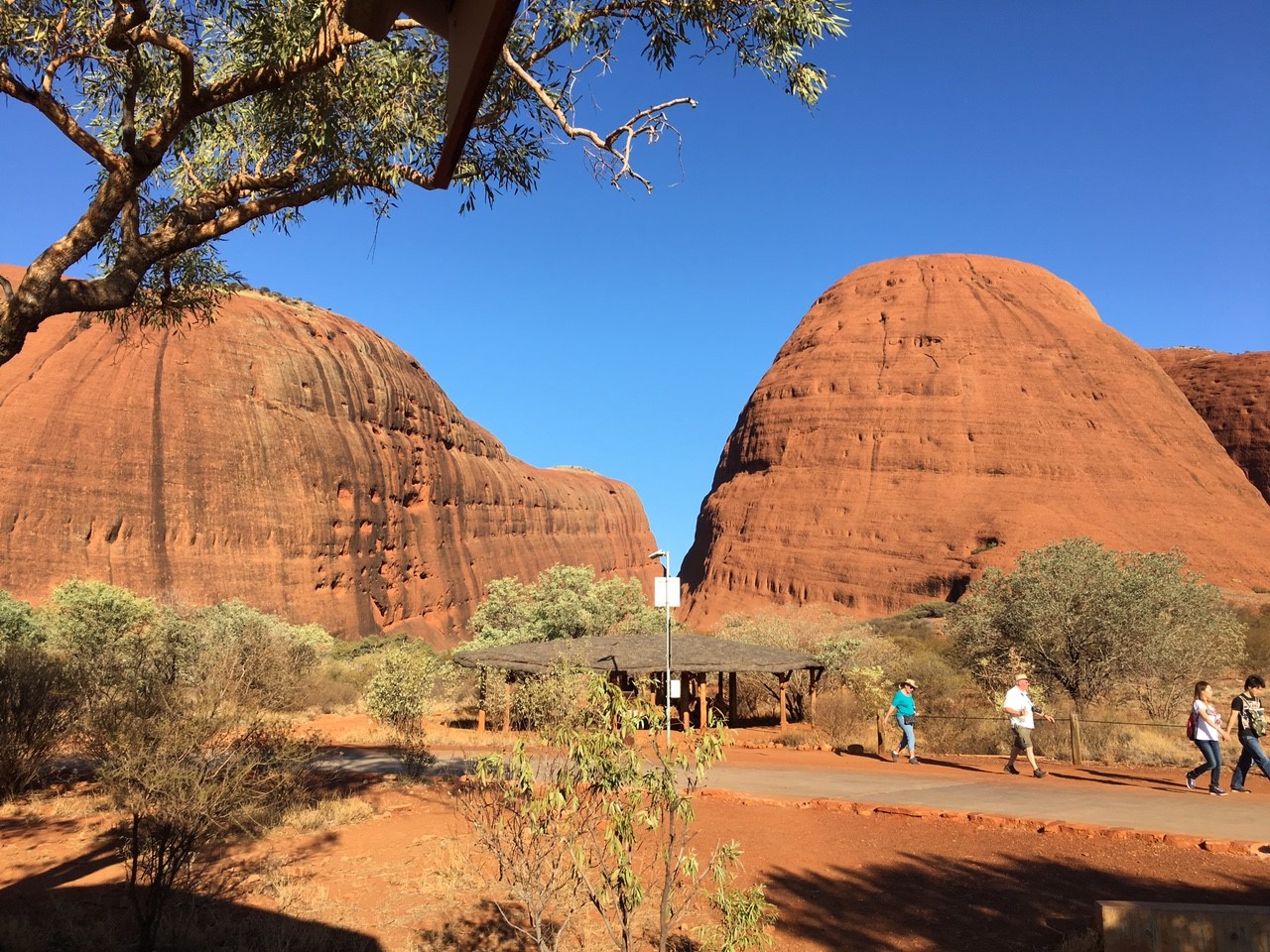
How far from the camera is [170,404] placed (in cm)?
4056

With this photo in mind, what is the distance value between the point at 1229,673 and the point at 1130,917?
30955 millimetres

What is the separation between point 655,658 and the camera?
19.7 m

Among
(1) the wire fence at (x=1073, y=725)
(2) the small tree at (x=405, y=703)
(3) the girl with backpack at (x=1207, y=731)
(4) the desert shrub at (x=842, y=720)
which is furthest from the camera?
(4) the desert shrub at (x=842, y=720)

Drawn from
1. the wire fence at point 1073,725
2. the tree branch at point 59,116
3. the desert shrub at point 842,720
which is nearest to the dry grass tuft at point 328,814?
the tree branch at point 59,116

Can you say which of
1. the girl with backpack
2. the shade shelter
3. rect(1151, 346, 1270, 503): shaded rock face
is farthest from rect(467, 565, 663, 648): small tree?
rect(1151, 346, 1270, 503): shaded rock face

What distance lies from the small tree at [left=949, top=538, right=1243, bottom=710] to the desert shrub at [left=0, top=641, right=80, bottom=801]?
65.2 ft

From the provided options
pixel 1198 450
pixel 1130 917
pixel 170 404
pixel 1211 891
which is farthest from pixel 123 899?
pixel 1198 450

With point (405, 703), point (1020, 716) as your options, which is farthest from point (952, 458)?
point (405, 703)

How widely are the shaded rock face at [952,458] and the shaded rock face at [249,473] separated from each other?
71.7 feet

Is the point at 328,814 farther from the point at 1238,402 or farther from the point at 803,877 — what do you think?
the point at 1238,402

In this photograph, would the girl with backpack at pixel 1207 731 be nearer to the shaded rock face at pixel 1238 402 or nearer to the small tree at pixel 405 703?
the small tree at pixel 405 703

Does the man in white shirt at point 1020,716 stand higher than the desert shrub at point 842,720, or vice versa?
the man in white shirt at point 1020,716

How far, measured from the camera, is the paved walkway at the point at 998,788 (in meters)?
8.80

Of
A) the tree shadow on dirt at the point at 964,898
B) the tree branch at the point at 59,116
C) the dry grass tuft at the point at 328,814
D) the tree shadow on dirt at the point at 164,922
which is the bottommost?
the dry grass tuft at the point at 328,814
